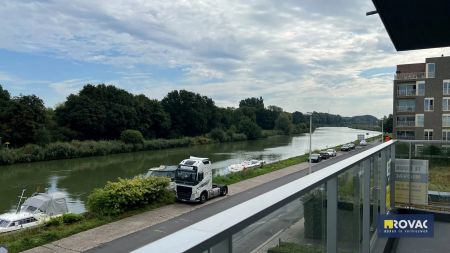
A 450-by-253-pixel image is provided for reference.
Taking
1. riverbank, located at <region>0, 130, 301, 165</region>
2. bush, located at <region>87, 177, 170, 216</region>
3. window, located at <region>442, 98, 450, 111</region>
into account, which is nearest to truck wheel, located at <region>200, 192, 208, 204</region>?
bush, located at <region>87, 177, 170, 216</region>

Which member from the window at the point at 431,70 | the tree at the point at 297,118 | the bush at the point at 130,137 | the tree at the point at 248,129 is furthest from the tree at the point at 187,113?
the tree at the point at 297,118

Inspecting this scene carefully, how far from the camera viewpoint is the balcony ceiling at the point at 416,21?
2.87 metres

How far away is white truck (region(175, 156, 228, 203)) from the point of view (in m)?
18.0

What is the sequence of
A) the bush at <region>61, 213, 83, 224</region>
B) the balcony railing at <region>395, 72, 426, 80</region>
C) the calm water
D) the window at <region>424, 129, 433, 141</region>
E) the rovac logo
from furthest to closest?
the balcony railing at <region>395, 72, 426, 80</region>, the window at <region>424, 129, 433, 141</region>, the calm water, the bush at <region>61, 213, 83, 224</region>, the rovac logo

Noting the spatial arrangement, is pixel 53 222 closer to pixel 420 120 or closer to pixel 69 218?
pixel 69 218

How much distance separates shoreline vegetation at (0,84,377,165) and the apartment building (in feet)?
33.7

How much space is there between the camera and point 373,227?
3.71 m

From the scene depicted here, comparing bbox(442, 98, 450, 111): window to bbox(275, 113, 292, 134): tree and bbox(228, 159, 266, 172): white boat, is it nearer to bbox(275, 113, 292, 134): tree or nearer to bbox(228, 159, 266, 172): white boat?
bbox(228, 159, 266, 172): white boat

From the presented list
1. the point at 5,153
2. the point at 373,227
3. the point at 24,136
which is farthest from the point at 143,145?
the point at 373,227

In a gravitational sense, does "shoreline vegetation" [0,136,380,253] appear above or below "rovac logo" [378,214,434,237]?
below

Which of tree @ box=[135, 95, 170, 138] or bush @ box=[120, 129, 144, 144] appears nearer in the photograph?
bush @ box=[120, 129, 144, 144]

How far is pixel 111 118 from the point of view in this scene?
185 ft

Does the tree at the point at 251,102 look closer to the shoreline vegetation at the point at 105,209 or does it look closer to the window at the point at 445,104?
the window at the point at 445,104

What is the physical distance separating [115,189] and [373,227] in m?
13.9
